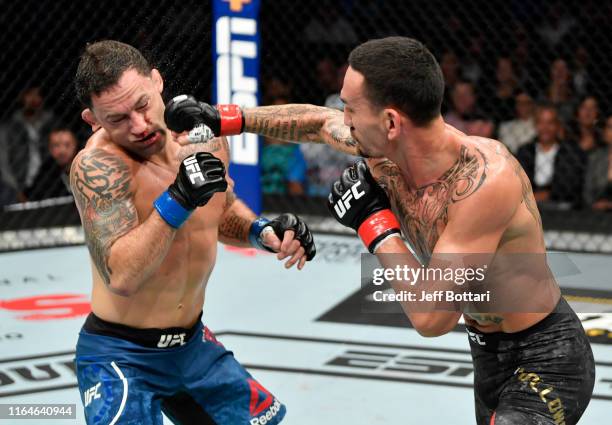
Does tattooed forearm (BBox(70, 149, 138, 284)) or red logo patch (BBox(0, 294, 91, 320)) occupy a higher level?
tattooed forearm (BBox(70, 149, 138, 284))

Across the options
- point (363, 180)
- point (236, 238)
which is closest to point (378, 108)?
point (363, 180)

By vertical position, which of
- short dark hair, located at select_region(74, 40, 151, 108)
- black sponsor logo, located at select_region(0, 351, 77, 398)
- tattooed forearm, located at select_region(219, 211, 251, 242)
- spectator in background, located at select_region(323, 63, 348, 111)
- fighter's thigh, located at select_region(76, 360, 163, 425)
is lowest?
black sponsor logo, located at select_region(0, 351, 77, 398)

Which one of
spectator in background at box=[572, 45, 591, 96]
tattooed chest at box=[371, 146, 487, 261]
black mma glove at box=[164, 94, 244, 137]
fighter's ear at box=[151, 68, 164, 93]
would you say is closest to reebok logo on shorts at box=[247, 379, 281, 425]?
tattooed chest at box=[371, 146, 487, 261]

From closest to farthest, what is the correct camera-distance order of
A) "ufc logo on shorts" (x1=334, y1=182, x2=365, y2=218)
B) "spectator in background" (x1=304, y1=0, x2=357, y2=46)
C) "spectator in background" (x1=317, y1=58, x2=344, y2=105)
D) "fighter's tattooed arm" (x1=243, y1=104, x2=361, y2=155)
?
"ufc logo on shorts" (x1=334, y1=182, x2=365, y2=218) < "fighter's tattooed arm" (x1=243, y1=104, x2=361, y2=155) < "spectator in background" (x1=317, y1=58, x2=344, y2=105) < "spectator in background" (x1=304, y1=0, x2=357, y2=46)

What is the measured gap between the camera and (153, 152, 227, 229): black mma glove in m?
2.42

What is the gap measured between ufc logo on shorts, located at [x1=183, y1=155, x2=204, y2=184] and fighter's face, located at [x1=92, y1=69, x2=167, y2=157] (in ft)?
0.63

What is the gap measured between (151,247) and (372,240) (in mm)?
535

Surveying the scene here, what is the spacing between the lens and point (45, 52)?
6.35 m

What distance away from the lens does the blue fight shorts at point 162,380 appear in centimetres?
261

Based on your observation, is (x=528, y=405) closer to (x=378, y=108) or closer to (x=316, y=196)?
(x=378, y=108)

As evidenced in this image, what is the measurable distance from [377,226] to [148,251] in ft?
1.83

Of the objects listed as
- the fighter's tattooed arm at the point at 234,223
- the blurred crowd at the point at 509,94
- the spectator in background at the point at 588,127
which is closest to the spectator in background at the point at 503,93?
the blurred crowd at the point at 509,94

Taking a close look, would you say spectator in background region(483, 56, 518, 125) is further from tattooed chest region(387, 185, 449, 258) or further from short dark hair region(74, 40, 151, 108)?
short dark hair region(74, 40, 151, 108)

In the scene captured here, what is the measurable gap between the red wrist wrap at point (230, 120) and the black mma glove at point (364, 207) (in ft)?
1.32
